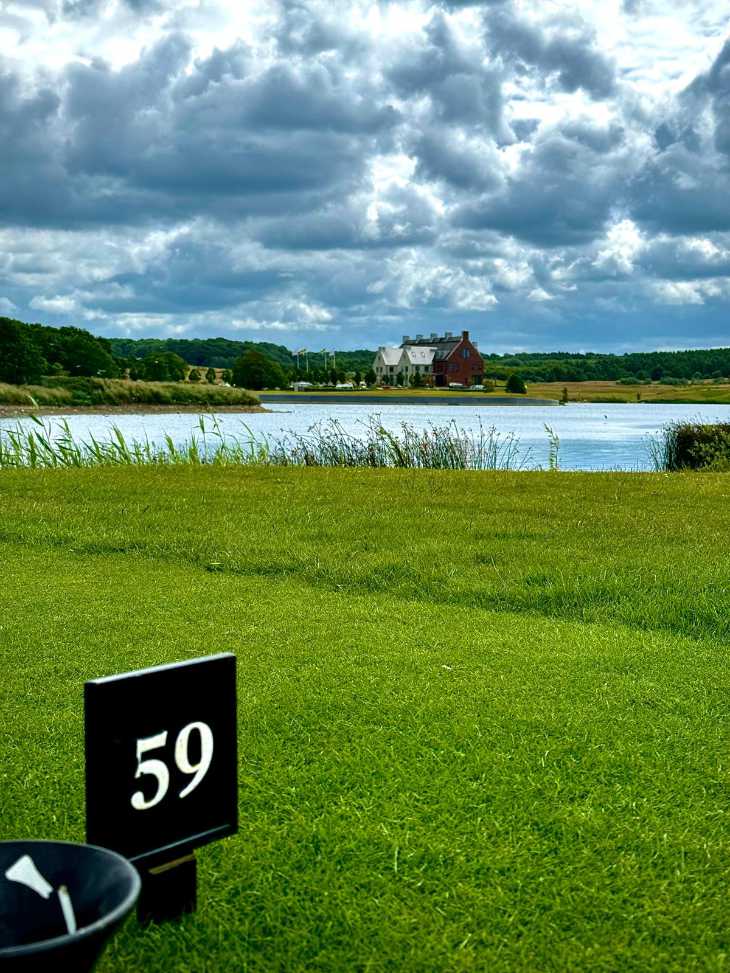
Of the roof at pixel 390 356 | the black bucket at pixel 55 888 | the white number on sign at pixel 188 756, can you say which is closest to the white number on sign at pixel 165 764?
the white number on sign at pixel 188 756

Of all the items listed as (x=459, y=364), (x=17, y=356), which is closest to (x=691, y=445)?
(x=17, y=356)

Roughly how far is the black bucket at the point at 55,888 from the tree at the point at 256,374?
4317cm

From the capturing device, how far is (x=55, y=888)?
62.1 inches

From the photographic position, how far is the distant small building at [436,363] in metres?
64.5

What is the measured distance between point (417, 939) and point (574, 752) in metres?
1.25

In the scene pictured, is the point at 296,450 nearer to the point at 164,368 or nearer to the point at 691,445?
the point at 691,445

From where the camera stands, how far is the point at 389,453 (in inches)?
502

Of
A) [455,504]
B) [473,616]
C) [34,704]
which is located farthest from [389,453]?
[34,704]

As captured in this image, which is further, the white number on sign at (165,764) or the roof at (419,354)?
Answer: the roof at (419,354)

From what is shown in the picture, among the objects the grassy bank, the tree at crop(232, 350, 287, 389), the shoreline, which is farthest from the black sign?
the tree at crop(232, 350, 287, 389)

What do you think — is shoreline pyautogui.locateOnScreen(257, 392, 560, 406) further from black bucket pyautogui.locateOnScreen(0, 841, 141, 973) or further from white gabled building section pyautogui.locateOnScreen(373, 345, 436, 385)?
black bucket pyautogui.locateOnScreen(0, 841, 141, 973)

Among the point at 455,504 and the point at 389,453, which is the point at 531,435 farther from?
the point at 455,504

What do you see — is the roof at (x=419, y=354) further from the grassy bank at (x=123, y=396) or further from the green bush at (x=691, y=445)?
the green bush at (x=691, y=445)

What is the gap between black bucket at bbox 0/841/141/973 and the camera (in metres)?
1.54
